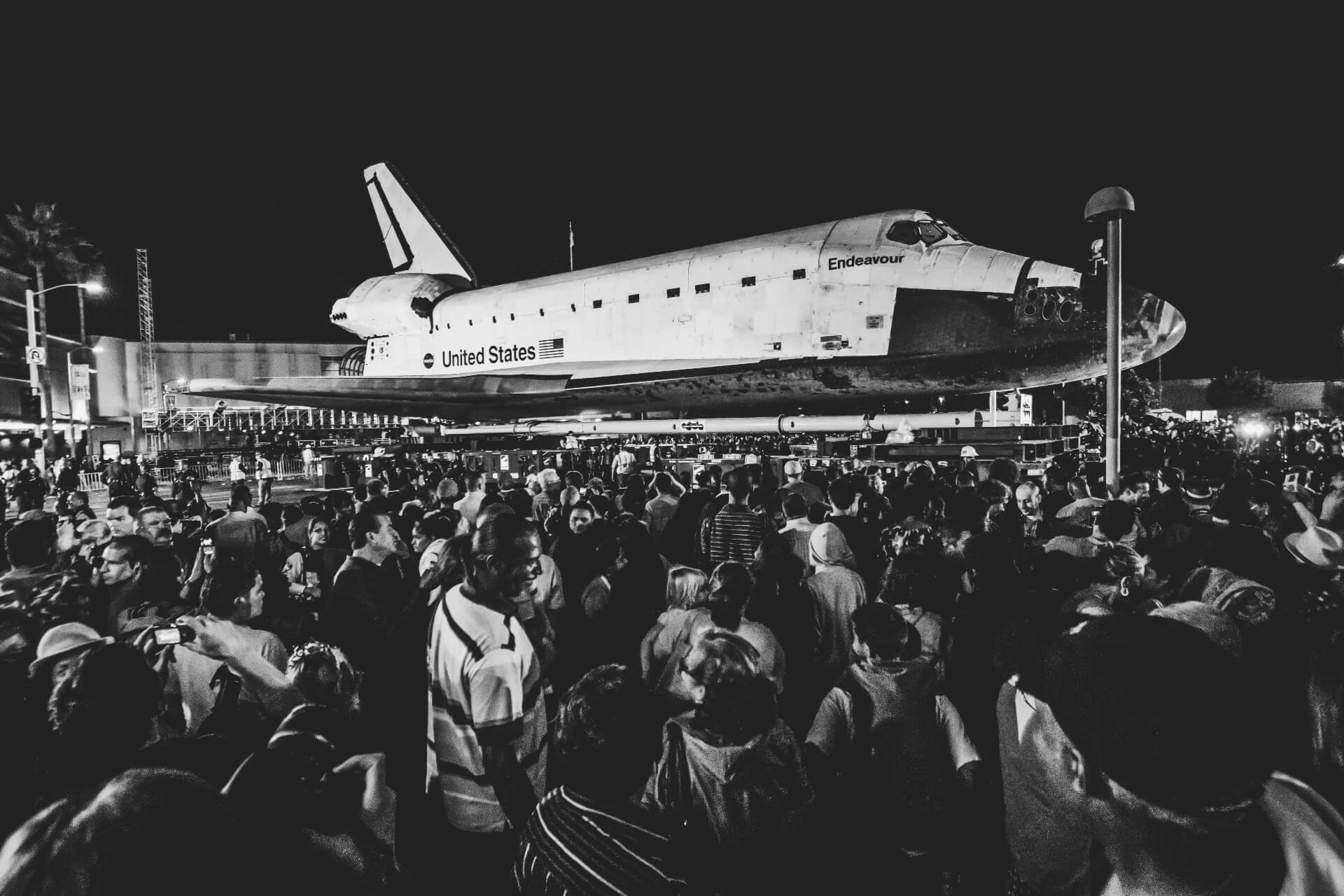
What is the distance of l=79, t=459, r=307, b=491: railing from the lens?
827 inches

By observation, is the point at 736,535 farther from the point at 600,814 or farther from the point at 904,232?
the point at 904,232

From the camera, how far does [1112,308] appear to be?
311 inches

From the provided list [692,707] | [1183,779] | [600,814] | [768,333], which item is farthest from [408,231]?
[1183,779]

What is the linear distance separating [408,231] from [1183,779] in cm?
1841

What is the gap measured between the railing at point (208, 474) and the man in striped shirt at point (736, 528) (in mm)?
20145

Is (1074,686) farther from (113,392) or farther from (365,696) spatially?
(113,392)

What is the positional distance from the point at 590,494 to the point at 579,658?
2.34 meters

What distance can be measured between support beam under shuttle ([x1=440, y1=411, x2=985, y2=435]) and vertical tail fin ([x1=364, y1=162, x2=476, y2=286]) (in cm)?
665

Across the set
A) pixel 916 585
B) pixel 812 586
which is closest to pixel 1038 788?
pixel 916 585

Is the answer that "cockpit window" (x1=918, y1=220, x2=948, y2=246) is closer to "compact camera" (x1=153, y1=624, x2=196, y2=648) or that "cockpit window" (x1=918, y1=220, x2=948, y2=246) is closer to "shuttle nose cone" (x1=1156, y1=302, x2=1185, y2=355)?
"shuttle nose cone" (x1=1156, y1=302, x2=1185, y2=355)

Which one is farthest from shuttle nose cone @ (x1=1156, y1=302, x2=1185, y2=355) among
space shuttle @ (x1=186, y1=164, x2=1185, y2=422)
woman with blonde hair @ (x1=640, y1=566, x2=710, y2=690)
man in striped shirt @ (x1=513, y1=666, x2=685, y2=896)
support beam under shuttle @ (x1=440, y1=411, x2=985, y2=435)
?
man in striped shirt @ (x1=513, y1=666, x2=685, y2=896)

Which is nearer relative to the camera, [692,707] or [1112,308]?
[692,707]

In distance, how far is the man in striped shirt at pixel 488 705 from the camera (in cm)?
240

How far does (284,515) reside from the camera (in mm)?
6371
